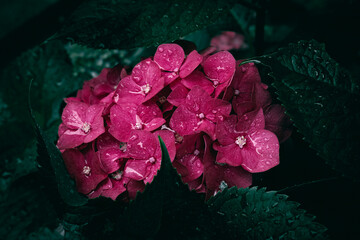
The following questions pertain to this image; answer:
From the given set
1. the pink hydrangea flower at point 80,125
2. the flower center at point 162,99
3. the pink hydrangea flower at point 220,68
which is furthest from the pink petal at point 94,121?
the pink hydrangea flower at point 220,68

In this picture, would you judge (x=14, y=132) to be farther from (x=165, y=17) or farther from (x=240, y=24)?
(x=240, y=24)

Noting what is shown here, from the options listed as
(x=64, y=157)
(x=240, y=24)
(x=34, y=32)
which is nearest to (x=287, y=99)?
(x=64, y=157)

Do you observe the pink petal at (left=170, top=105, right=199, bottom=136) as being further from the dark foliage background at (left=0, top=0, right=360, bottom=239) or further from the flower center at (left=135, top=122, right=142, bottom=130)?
the dark foliage background at (left=0, top=0, right=360, bottom=239)

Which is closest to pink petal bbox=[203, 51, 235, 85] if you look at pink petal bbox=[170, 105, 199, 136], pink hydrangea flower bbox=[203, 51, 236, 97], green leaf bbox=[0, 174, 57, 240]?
pink hydrangea flower bbox=[203, 51, 236, 97]

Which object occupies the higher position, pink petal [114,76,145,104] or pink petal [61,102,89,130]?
pink petal [114,76,145,104]

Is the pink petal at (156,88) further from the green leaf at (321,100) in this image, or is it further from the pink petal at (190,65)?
the green leaf at (321,100)

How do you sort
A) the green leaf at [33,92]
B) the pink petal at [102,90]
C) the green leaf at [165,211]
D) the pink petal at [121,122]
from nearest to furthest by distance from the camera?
the green leaf at [165,211]
the pink petal at [121,122]
the pink petal at [102,90]
the green leaf at [33,92]

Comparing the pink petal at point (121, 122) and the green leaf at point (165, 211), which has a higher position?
the pink petal at point (121, 122)
